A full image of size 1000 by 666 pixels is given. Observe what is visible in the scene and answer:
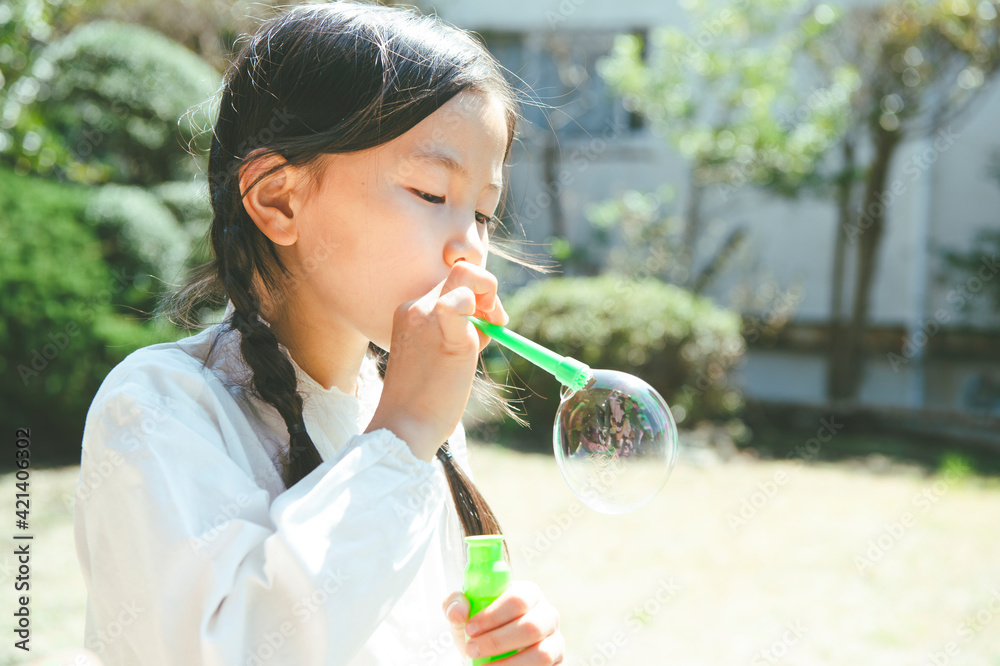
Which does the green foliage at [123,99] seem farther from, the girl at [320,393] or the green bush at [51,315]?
the girl at [320,393]

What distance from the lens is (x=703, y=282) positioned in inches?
349

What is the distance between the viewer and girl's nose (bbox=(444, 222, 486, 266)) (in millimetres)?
1240

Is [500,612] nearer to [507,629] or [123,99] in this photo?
[507,629]

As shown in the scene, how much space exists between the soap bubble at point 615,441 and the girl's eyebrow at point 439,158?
401 millimetres

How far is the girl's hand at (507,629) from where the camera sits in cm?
112

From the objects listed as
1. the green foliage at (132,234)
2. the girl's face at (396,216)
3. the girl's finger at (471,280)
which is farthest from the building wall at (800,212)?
the girl's finger at (471,280)

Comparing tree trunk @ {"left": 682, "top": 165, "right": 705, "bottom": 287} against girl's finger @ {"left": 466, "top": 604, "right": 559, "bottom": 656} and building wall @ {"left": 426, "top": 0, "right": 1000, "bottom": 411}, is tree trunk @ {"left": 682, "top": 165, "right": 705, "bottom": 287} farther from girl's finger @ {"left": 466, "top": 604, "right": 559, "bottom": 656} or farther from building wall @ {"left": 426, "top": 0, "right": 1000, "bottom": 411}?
girl's finger @ {"left": 466, "top": 604, "right": 559, "bottom": 656}

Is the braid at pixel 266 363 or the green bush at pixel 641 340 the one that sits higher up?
the braid at pixel 266 363

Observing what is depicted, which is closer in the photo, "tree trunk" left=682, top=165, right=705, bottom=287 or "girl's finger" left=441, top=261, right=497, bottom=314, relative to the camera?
"girl's finger" left=441, top=261, right=497, bottom=314

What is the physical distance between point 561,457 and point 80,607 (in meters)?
2.78

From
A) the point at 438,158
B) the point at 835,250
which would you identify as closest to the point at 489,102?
the point at 438,158

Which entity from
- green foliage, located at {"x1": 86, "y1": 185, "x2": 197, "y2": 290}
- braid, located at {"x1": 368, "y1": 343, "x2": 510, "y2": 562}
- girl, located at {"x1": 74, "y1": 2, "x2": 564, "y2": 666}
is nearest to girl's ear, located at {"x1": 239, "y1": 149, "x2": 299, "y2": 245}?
girl, located at {"x1": 74, "y1": 2, "x2": 564, "y2": 666}

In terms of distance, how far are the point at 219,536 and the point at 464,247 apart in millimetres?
526

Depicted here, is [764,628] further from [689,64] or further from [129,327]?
[689,64]
